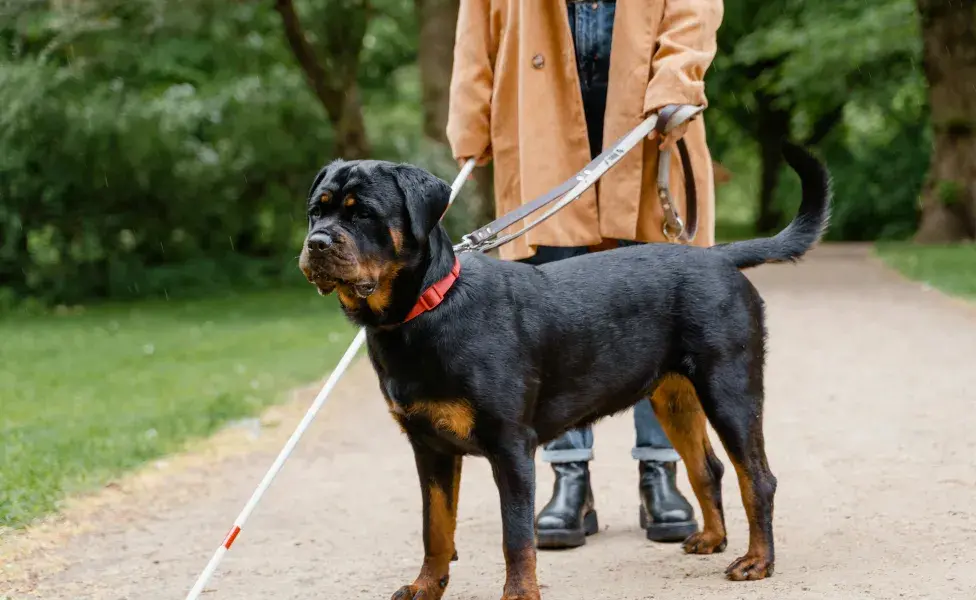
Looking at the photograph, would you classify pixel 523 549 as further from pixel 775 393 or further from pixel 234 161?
pixel 234 161

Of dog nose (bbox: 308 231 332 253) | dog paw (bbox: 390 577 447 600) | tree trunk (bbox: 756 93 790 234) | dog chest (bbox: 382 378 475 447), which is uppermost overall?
dog nose (bbox: 308 231 332 253)

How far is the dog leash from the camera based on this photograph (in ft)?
16.1

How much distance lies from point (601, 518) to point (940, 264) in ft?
45.1

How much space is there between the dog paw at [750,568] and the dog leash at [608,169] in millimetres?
1483

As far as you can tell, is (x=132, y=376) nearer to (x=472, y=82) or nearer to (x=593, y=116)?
(x=472, y=82)

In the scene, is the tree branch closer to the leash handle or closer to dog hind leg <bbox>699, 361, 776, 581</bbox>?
the leash handle

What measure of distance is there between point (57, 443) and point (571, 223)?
3.79m

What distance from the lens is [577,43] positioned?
5539 mm

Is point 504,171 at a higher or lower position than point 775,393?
higher

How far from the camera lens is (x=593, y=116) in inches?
222

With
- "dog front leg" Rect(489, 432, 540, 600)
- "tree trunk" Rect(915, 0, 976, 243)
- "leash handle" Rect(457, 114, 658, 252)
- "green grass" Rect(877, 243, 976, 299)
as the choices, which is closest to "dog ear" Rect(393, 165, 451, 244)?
"leash handle" Rect(457, 114, 658, 252)

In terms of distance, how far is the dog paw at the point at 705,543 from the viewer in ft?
17.0

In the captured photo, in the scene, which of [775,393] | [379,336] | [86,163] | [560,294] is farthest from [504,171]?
[86,163]

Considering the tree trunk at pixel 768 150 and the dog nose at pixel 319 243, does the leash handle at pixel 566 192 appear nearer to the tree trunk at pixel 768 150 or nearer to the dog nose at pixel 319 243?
the dog nose at pixel 319 243
